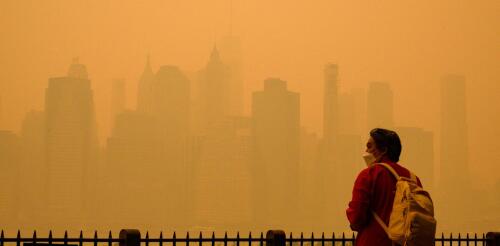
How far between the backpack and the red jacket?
0.14ft

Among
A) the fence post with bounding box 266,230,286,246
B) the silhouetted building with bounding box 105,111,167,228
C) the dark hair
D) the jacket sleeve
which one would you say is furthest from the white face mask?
the silhouetted building with bounding box 105,111,167,228

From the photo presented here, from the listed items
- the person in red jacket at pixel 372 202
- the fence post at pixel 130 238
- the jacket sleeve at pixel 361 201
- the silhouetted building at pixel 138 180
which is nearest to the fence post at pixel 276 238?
the fence post at pixel 130 238

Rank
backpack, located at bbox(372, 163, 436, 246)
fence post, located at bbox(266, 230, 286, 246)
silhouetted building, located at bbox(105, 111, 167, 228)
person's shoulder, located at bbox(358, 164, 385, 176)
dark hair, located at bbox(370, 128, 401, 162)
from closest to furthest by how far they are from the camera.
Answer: backpack, located at bbox(372, 163, 436, 246) < person's shoulder, located at bbox(358, 164, 385, 176) < dark hair, located at bbox(370, 128, 401, 162) < fence post, located at bbox(266, 230, 286, 246) < silhouetted building, located at bbox(105, 111, 167, 228)

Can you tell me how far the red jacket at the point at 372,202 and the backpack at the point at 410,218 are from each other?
0.14ft

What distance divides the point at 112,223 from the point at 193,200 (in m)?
17.2

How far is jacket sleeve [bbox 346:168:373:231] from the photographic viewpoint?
5.59m

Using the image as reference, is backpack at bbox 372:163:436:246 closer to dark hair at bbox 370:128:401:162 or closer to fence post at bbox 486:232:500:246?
dark hair at bbox 370:128:401:162

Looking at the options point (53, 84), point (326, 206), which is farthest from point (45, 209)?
point (326, 206)

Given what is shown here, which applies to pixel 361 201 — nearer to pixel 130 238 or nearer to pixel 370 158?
pixel 370 158

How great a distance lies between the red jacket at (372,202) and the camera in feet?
18.4

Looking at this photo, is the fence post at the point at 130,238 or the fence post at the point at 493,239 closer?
the fence post at the point at 130,238

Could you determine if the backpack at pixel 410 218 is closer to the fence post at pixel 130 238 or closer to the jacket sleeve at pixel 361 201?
the jacket sleeve at pixel 361 201

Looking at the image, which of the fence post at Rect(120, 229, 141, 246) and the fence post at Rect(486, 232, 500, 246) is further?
the fence post at Rect(486, 232, 500, 246)

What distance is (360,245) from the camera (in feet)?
18.9
